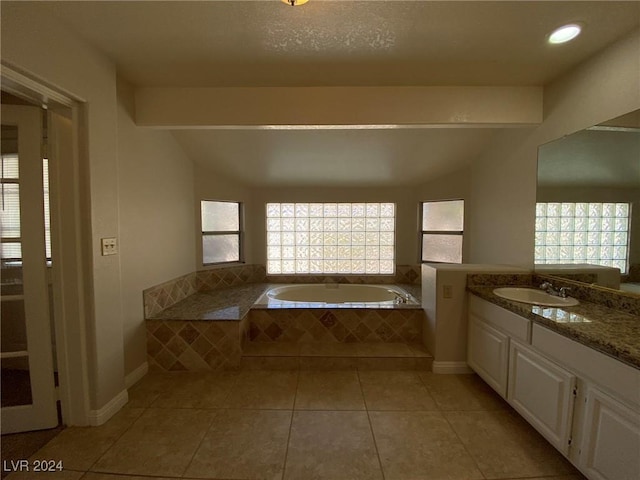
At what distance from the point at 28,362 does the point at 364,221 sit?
3.49 metres

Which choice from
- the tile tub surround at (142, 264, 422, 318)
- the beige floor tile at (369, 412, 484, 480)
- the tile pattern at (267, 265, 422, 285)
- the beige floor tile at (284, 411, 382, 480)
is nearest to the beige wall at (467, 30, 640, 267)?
the tile pattern at (267, 265, 422, 285)

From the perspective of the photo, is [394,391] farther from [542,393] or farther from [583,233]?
[583,233]

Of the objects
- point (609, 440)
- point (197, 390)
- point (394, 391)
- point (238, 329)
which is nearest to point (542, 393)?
point (609, 440)

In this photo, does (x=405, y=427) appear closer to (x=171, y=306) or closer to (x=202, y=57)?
(x=171, y=306)

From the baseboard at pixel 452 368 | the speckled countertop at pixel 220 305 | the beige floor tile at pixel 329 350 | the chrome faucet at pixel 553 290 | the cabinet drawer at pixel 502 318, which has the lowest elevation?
the baseboard at pixel 452 368

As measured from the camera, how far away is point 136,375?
2174 millimetres

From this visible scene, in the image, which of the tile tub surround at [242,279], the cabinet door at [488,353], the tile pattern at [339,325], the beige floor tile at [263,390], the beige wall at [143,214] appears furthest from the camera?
the tile tub surround at [242,279]

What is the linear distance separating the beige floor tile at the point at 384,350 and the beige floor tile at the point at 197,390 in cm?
114

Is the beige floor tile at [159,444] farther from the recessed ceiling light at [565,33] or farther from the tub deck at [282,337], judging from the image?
the recessed ceiling light at [565,33]

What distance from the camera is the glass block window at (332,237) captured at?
3.93m

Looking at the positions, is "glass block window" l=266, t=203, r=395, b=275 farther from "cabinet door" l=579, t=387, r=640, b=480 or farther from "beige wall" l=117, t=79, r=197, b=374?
"cabinet door" l=579, t=387, r=640, b=480

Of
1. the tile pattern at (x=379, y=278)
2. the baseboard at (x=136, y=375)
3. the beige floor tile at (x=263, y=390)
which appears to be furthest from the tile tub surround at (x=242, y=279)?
the beige floor tile at (x=263, y=390)

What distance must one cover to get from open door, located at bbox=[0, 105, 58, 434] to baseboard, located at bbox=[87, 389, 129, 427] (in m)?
0.31

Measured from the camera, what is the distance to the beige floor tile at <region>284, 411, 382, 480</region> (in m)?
1.37
